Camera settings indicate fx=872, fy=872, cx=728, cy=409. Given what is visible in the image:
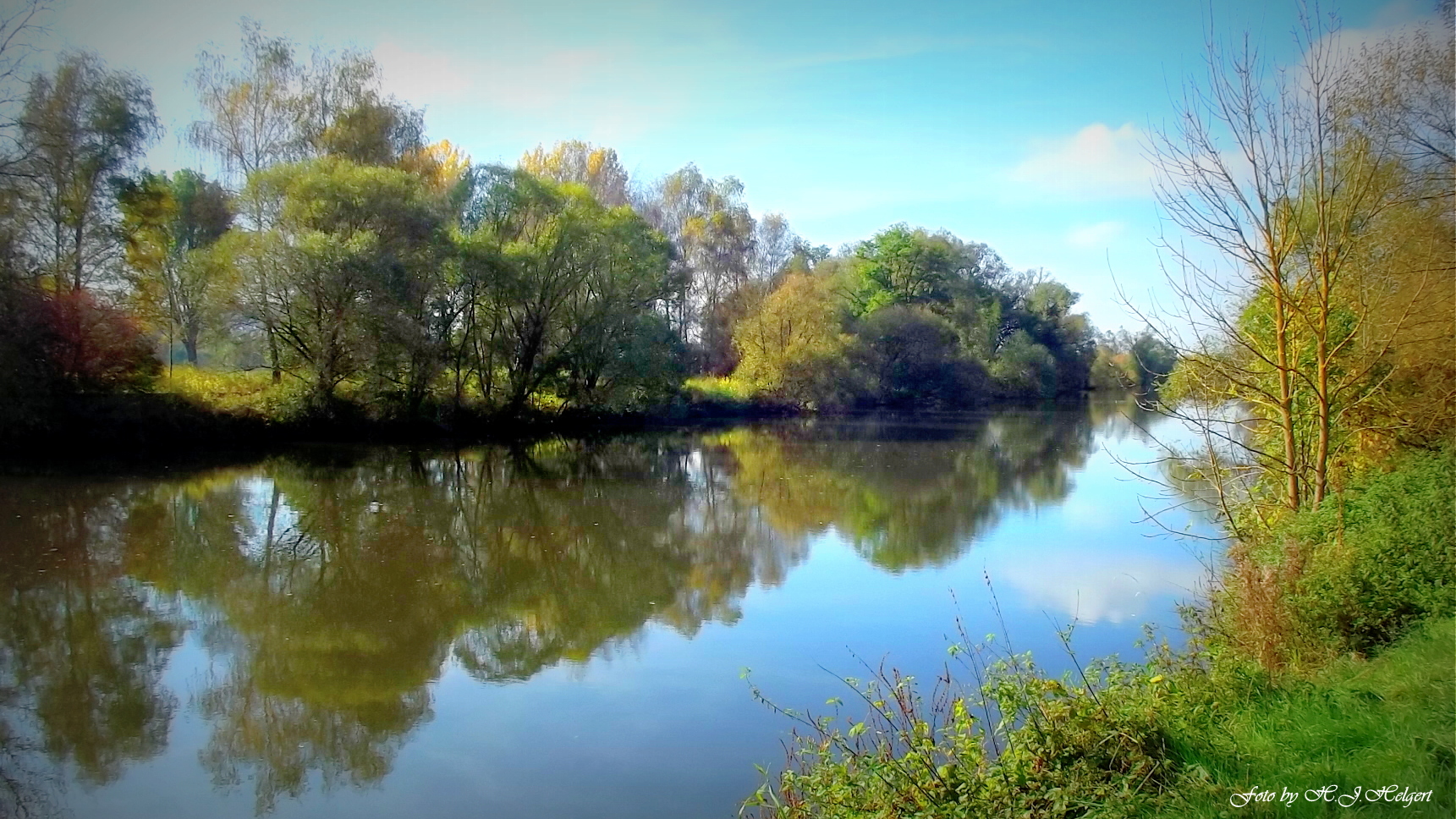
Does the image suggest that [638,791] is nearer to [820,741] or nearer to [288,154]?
[820,741]

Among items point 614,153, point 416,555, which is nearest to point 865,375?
point 614,153

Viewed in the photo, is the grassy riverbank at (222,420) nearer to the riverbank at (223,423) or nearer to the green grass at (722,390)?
the riverbank at (223,423)

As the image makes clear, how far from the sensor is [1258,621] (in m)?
5.57

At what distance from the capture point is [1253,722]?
14.8 feet

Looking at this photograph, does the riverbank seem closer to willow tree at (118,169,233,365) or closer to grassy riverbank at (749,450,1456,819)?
willow tree at (118,169,233,365)

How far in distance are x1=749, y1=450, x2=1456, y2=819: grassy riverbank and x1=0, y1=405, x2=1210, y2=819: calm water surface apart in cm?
144

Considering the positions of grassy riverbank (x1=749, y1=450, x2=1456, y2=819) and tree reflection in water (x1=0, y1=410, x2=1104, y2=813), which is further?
tree reflection in water (x1=0, y1=410, x2=1104, y2=813)

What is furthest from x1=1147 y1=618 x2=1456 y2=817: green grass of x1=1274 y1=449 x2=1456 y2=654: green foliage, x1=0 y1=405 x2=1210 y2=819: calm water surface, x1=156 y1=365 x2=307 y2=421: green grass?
x1=156 y1=365 x2=307 y2=421: green grass

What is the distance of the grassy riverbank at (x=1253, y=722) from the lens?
368 cm

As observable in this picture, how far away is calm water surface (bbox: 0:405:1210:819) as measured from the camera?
5.80m

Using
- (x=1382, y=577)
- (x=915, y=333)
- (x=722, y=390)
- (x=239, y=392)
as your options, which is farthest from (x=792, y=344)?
(x=1382, y=577)

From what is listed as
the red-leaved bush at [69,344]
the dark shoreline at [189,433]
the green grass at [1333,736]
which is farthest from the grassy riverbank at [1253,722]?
the red-leaved bush at [69,344]

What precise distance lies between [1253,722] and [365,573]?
9466 mm

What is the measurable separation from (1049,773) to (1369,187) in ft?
19.8
